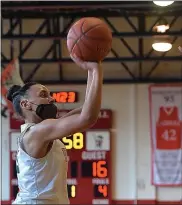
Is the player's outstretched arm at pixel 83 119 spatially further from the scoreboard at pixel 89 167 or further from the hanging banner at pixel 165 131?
the hanging banner at pixel 165 131

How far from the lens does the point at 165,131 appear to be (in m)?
9.57

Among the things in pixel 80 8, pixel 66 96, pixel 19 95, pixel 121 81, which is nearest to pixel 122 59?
pixel 121 81

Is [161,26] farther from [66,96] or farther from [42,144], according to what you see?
[42,144]

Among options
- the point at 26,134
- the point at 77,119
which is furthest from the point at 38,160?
the point at 77,119

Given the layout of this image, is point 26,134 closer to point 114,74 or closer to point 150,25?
point 150,25

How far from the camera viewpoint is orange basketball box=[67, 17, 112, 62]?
229 centimetres

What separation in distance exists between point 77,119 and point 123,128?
25.0ft

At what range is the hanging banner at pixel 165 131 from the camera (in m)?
9.48

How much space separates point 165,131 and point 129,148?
70 centimetres

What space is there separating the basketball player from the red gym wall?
7.19 metres

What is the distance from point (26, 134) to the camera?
2.33m

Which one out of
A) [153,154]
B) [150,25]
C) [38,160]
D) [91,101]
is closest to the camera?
[91,101]

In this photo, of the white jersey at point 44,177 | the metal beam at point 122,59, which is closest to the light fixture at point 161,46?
the metal beam at point 122,59

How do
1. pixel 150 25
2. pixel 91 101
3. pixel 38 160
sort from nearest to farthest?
pixel 91 101 → pixel 38 160 → pixel 150 25
